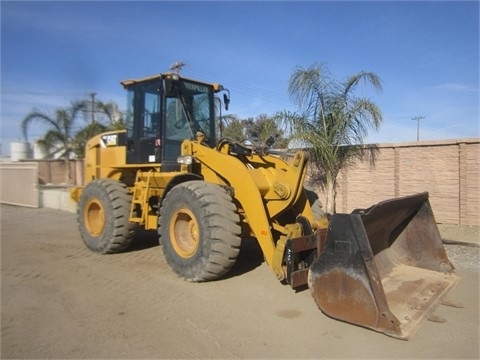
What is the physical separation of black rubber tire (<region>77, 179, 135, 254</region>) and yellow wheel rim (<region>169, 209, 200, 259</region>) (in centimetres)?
165

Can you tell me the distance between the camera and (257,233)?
5191 millimetres

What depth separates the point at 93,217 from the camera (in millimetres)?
7988

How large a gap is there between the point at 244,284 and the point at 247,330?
139cm

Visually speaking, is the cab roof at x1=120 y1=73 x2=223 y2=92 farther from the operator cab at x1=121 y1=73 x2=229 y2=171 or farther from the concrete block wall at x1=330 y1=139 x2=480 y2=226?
the concrete block wall at x1=330 y1=139 x2=480 y2=226

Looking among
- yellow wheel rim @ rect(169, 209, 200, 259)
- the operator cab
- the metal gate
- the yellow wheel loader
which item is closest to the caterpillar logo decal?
the yellow wheel loader

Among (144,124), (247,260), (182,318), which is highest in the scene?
(144,124)

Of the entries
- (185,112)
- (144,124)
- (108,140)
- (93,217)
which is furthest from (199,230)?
(108,140)

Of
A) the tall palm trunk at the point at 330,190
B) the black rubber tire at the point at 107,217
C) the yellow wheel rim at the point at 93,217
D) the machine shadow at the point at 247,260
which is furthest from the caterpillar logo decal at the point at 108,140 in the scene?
the tall palm trunk at the point at 330,190

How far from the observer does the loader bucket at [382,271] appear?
3764mm

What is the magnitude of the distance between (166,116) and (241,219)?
2.28 m

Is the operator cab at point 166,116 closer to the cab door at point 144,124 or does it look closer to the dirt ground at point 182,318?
the cab door at point 144,124

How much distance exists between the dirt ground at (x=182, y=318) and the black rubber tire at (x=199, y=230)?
0.26 metres

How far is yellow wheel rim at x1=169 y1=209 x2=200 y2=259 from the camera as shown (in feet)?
18.9

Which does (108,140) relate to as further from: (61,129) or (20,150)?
(20,150)
